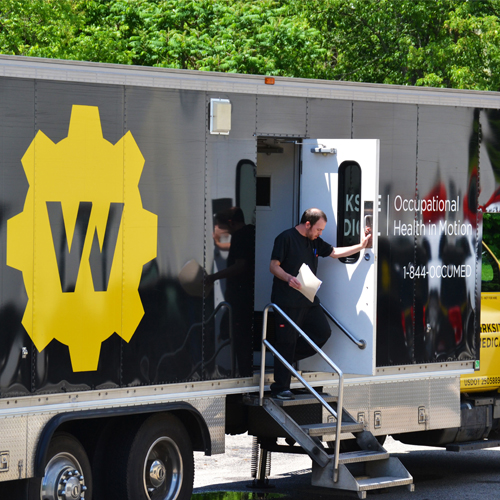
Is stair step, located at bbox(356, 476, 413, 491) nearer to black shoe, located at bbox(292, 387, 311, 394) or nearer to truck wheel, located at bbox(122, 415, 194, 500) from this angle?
black shoe, located at bbox(292, 387, 311, 394)

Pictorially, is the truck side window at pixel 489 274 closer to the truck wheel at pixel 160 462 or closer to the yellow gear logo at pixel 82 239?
the truck wheel at pixel 160 462

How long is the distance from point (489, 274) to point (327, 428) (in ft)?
8.71

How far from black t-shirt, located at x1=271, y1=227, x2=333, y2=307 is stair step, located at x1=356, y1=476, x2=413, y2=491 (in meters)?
1.39

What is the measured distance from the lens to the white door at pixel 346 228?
7469mm

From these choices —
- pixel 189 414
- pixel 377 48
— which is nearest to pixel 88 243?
pixel 189 414

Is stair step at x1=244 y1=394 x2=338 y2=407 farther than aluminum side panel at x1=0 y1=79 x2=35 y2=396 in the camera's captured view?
Yes

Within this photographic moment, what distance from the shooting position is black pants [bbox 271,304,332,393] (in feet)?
24.3

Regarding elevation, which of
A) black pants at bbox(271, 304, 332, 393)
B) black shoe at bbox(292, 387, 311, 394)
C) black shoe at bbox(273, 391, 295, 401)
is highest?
black pants at bbox(271, 304, 332, 393)

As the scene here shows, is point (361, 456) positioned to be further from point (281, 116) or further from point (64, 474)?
point (281, 116)

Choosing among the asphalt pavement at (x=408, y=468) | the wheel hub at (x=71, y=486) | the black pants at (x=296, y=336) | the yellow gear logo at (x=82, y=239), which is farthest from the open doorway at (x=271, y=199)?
the wheel hub at (x=71, y=486)

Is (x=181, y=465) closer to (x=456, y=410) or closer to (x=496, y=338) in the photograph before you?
(x=456, y=410)

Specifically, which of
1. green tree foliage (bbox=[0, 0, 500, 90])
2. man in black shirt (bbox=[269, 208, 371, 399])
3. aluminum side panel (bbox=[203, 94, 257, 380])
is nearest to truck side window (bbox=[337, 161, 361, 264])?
man in black shirt (bbox=[269, 208, 371, 399])

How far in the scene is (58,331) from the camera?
625 cm

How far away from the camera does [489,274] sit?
29.9ft
